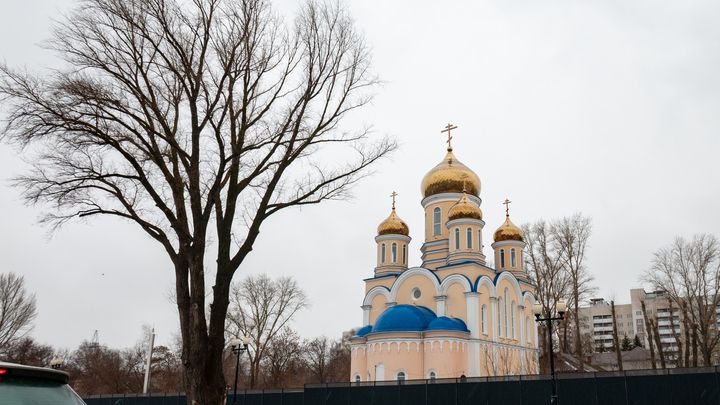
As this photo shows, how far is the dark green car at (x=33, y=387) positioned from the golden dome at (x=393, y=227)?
96.6 ft

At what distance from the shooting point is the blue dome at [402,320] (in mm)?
25141

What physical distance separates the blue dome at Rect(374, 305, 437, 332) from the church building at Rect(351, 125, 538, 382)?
49 mm

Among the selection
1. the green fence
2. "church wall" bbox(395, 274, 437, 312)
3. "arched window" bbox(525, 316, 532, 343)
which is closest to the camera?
the green fence

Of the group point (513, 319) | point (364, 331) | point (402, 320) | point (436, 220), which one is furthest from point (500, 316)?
point (364, 331)

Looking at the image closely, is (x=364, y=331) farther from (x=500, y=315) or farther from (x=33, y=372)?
(x=33, y=372)

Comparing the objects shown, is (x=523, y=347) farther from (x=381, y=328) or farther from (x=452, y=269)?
(x=381, y=328)

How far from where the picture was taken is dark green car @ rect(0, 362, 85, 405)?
2.87m

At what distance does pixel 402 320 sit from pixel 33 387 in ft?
75.9

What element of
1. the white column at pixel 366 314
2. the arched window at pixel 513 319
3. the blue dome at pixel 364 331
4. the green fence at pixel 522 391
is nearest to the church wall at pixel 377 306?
the white column at pixel 366 314

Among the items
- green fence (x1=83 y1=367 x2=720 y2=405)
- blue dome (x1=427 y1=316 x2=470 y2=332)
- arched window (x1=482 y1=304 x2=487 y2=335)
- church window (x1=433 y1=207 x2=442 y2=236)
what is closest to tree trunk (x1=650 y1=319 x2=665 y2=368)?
arched window (x1=482 y1=304 x2=487 y2=335)

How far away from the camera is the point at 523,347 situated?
30203mm

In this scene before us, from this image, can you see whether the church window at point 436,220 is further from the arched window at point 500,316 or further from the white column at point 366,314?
the white column at point 366,314

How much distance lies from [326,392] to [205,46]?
12630 millimetres

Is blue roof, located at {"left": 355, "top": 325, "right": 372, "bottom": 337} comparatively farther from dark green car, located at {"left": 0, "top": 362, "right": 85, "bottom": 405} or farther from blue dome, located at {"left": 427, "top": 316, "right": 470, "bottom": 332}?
dark green car, located at {"left": 0, "top": 362, "right": 85, "bottom": 405}
